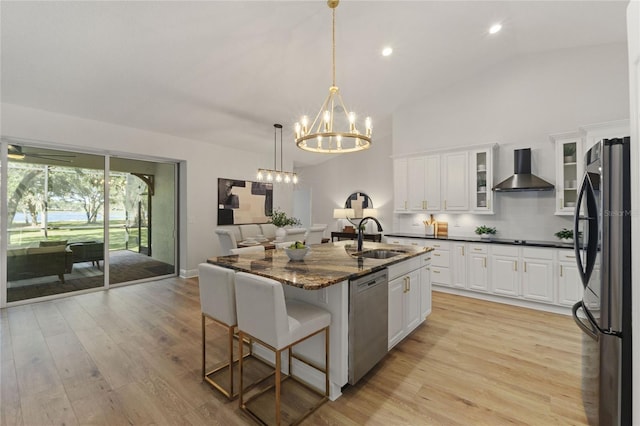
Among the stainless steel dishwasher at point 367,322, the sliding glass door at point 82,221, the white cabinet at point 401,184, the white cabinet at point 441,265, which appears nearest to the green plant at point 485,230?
the white cabinet at point 441,265

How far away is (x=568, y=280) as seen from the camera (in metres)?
3.64

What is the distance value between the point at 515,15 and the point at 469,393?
14.0 ft

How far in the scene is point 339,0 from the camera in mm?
2902

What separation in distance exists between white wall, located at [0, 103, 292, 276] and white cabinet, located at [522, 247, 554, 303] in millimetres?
5246

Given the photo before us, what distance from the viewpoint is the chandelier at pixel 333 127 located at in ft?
8.82

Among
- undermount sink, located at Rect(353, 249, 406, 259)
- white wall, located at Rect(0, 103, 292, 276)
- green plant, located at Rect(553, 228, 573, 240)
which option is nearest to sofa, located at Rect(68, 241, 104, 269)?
white wall, located at Rect(0, 103, 292, 276)

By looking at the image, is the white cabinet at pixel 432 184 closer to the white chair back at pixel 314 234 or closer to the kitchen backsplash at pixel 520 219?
the kitchen backsplash at pixel 520 219

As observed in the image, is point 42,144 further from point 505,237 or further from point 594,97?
point 594,97

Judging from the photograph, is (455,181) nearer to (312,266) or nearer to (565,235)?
(565,235)

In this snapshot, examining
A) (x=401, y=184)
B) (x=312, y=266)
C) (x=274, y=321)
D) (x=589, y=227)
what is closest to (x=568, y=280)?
(x=589, y=227)

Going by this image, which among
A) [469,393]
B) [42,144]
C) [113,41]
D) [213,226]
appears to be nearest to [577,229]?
[469,393]

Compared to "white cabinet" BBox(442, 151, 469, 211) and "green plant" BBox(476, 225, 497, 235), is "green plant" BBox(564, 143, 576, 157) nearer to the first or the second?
"white cabinet" BBox(442, 151, 469, 211)

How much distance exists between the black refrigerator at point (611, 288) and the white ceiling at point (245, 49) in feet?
8.90

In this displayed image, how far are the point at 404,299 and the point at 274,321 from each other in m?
1.53
